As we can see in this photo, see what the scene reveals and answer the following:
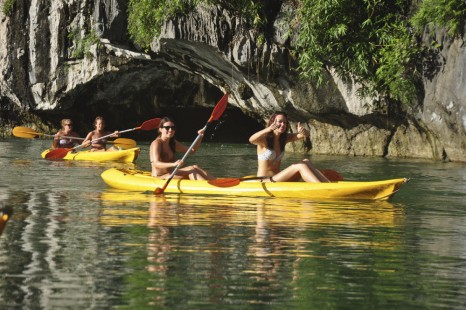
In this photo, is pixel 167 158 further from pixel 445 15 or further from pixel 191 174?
pixel 445 15

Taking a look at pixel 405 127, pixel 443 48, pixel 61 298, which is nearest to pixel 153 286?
pixel 61 298

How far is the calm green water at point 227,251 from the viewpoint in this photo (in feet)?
18.0

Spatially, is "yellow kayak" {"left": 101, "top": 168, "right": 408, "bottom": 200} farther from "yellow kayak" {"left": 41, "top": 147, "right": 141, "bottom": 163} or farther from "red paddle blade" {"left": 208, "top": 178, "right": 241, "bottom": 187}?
"yellow kayak" {"left": 41, "top": 147, "right": 141, "bottom": 163}

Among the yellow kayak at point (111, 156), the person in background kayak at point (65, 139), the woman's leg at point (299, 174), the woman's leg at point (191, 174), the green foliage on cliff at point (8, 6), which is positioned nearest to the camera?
the woman's leg at point (299, 174)

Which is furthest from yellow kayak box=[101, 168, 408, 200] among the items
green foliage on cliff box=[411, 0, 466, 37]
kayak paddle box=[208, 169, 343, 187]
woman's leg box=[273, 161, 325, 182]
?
green foliage on cliff box=[411, 0, 466, 37]

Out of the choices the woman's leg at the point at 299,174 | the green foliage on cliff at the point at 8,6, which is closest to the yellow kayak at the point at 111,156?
the woman's leg at the point at 299,174

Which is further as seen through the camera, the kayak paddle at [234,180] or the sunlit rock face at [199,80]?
the sunlit rock face at [199,80]

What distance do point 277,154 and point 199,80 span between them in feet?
48.4

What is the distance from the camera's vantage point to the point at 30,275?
594cm

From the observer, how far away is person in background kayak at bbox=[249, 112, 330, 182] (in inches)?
448

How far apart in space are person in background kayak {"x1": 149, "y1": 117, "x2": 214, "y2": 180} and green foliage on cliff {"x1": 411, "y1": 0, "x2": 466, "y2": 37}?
20.4 ft

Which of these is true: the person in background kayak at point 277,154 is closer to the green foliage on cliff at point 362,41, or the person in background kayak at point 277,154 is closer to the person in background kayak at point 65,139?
the green foliage on cliff at point 362,41

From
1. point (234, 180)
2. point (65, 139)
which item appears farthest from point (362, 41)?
point (234, 180)

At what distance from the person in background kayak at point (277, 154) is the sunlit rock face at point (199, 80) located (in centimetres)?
663
